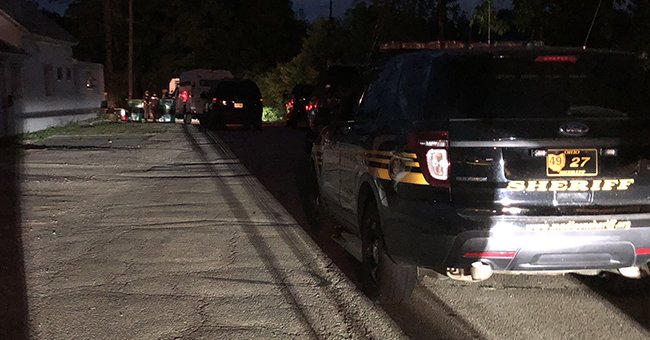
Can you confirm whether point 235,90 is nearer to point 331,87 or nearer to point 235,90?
point 235,90

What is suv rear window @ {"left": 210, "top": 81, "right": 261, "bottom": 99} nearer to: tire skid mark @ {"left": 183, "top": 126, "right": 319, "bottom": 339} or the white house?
the white house

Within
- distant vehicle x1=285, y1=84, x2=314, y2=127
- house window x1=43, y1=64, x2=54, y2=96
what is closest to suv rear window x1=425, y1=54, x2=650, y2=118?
distant vehicle x1=285, y1=84, x2=314, y2=127

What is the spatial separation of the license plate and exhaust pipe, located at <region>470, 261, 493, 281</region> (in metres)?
0.72

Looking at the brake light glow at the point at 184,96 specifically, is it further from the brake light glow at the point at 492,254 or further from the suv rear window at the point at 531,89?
the brake light glow at the point at 492,254

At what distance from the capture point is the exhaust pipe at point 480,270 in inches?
201

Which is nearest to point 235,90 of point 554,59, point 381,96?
point 381,96

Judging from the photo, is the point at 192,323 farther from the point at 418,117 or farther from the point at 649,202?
the point at 649,202

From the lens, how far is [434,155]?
16.6ft

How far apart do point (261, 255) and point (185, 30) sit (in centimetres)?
4972

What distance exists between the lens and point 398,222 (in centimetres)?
533

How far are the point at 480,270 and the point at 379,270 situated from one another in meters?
0.95

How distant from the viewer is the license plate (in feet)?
16.4

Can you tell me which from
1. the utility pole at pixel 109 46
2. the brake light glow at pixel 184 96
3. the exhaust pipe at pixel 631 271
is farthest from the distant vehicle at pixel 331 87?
the utility pole at pixel 109 46

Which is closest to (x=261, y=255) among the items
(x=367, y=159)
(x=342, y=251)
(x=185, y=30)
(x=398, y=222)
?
(x=342, y=251)
